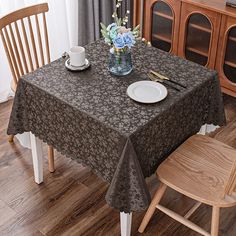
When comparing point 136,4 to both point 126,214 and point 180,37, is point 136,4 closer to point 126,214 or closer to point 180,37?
point 180,37

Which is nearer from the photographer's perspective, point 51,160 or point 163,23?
point 51,160

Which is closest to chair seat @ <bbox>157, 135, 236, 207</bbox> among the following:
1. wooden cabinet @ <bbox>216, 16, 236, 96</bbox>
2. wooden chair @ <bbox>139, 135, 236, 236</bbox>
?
wooden chair @ <bbox>139, 135, 236, 236</bbox>

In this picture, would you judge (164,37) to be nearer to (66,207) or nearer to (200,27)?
(200,27)

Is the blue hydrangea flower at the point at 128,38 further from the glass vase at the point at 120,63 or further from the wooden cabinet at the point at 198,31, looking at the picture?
the wooden cabinet at the point at 198,31

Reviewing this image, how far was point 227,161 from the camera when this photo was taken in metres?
2.05

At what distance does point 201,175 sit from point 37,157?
2.98 feet

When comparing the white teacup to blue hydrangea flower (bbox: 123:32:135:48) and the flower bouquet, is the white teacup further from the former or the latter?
blue hydrangea flower (bbox: 123:32:135:48)

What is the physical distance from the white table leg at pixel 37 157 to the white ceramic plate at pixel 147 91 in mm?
622

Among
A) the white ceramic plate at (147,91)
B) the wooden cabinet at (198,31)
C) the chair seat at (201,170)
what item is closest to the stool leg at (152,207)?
the chair seat at (201,170)

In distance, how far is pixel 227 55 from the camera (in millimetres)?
3045

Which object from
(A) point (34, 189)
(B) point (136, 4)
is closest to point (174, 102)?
(A) point (34, 189)

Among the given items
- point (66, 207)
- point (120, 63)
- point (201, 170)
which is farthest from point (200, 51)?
point (66, 207)

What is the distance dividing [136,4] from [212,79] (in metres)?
1.45

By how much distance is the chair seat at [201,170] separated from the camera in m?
1.88
